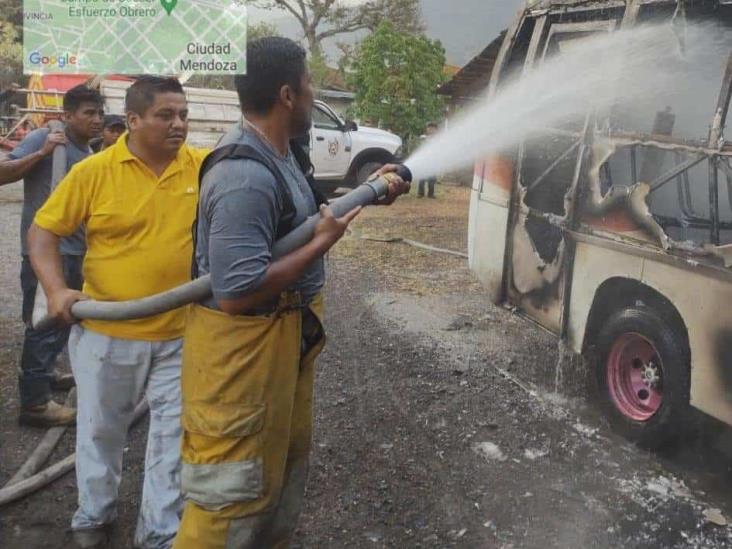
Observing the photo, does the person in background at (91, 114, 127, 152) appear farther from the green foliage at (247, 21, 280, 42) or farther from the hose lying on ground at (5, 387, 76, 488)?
the green foliage at (247, 21, 280, 42)

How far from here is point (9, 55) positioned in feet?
74.1

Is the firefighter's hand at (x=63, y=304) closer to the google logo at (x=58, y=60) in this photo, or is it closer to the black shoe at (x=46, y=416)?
the black shoe at (x=46, y=416)

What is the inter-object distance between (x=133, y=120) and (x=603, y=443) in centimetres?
301

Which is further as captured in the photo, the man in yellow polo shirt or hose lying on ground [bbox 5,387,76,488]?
hose lying on ground [bbox 5,387,76,488]

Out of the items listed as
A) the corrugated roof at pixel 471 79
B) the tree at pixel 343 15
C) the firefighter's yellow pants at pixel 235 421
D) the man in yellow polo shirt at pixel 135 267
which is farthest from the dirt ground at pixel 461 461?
the tree at pixel 343 15

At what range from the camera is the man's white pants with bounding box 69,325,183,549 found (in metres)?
2.69

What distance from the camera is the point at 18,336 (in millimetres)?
5344

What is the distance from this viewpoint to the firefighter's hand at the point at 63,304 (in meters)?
2.44

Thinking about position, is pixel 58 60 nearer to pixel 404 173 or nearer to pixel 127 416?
pixel 127 416

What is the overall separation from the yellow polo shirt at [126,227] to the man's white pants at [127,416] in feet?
0.26

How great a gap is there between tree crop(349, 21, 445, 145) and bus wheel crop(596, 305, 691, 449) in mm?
11968

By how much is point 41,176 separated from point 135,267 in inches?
61.3

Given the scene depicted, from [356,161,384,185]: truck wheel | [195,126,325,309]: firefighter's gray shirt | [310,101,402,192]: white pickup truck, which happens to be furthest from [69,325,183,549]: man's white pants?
[356,161,384,185]: truck wheel
